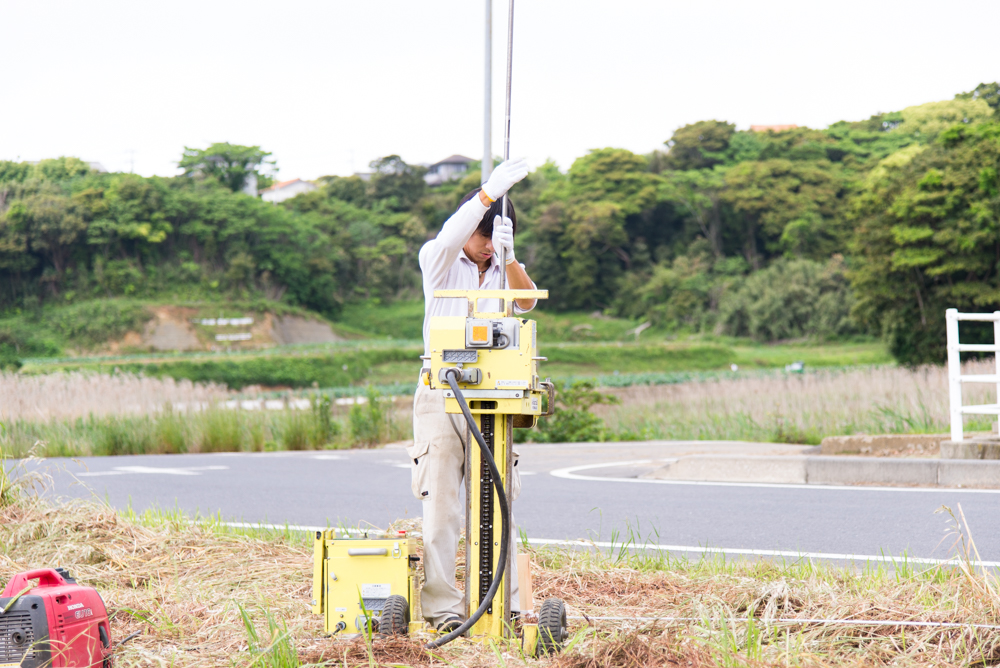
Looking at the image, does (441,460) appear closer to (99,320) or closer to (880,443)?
(880,443)

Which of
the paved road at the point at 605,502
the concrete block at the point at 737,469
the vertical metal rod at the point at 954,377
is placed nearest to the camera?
the paved road at the point at 605,502

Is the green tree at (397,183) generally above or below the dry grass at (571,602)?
above

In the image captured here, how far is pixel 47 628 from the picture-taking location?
3.29m

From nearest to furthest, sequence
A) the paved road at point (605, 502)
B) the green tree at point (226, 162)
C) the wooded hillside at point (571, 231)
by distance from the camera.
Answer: the paved road at point (605, 502) → the wooded hillside at point (571, 231) → the green tree at point (226, 162)

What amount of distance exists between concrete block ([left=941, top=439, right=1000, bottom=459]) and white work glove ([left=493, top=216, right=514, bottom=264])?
6804mm

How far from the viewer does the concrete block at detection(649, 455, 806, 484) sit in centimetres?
931

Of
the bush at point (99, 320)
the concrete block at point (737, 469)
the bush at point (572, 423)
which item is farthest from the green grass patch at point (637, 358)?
the concrete block at point (737, 469)

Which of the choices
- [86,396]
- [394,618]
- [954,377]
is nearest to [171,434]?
[86,396]

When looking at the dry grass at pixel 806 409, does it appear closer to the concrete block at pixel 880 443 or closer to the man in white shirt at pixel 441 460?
the concrete block at pixel 880 443

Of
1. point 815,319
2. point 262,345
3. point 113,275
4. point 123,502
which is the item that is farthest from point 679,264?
point 123,502

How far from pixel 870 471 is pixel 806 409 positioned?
6148 millimetres

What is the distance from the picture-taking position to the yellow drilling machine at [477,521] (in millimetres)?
3244

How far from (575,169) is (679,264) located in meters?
14.2

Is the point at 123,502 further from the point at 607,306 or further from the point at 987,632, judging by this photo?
the point at 607,306
